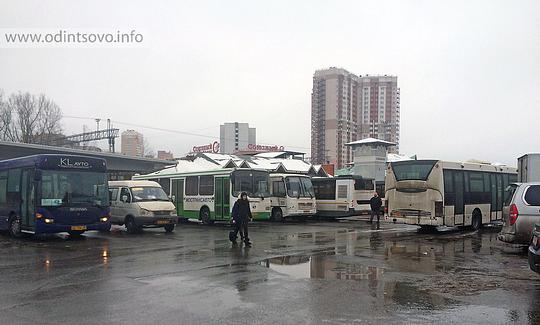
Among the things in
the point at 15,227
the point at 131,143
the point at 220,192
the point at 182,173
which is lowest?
the point at 15,227

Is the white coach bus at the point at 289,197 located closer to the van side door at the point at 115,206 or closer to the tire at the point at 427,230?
the tire at the point at 427,230

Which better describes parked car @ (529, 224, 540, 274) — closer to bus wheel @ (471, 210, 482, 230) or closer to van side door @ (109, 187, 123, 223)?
bus wheel @ (471, 210, 482, 230)

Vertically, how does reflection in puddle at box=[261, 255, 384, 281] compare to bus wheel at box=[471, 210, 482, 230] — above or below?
below

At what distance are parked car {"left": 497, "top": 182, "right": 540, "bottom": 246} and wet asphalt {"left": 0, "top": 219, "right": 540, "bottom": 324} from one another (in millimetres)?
671

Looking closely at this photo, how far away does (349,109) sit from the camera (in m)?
79.6

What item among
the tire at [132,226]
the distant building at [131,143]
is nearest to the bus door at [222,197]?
the tire at [132,226]

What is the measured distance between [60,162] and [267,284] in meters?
11.1

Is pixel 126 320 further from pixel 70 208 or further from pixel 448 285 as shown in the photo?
pixel 70 208

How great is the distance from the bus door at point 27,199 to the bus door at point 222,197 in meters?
9.77

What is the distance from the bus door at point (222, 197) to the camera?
2469 cm

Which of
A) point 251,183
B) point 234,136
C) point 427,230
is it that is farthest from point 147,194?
point 234,136

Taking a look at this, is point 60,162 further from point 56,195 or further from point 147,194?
point 147,194

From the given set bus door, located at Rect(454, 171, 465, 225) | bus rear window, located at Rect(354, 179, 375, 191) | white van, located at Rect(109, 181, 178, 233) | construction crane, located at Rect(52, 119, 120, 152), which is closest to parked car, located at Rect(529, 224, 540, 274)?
bus door, located at Rect(454, 171, 465, 225)

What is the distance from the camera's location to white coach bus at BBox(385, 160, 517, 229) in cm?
1963
